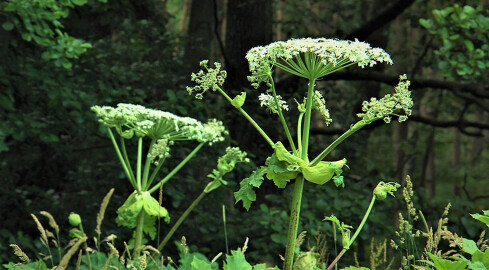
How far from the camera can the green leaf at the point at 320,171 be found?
2.38m

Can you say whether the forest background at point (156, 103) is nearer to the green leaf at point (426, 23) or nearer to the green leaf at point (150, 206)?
the green leaf at point (426, 23)

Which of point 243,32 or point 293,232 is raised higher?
point 243,32

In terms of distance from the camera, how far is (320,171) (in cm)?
240

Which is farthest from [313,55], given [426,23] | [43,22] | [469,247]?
[426,23]

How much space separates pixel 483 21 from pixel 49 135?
473 cm

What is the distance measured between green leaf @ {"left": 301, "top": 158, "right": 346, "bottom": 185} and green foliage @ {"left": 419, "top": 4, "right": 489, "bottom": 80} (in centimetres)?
506

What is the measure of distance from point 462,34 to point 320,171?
18.3ft

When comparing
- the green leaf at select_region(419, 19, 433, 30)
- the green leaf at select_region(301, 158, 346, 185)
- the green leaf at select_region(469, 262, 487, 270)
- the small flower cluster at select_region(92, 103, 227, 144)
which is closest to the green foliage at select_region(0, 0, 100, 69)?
the small flower cluster at select_region(92, 103, 227, 144)

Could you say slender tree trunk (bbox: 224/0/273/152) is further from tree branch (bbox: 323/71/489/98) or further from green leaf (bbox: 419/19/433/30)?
green leaf (bbox: 419/19/433/30)

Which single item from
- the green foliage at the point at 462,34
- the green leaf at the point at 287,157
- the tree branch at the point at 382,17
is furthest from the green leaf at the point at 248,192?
the tree branch at the point at 382,17

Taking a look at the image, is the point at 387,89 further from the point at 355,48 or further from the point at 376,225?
the point at 355,48

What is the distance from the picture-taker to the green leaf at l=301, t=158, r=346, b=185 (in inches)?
93.7

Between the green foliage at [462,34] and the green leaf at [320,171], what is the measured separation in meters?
5.06

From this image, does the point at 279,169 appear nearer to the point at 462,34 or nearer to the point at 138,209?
the point at 138,209
